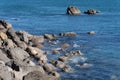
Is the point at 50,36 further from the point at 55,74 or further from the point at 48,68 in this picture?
the point at 55,74

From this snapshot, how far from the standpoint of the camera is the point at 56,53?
2506 inches

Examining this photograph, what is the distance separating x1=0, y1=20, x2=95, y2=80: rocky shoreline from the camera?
44.3 metres

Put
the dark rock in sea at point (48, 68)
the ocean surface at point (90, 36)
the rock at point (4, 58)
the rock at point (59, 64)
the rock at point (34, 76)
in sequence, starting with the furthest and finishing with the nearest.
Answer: the rock at point (59, 64), the ocean surface at point (90, 36), the dark rock in sea at point (48, 68), the rock at point (4, 58), the rock at point (34, 76)

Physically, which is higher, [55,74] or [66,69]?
[55,74]

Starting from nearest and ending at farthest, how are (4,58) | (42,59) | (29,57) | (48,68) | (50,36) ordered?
(4,58)
(48,68)
(42,59)
(29,57)
(50,36)

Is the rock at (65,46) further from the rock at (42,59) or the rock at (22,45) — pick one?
the rock at (42,59)

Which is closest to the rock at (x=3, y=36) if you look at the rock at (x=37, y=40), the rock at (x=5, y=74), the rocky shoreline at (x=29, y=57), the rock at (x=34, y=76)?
the rocky shoreline at (x=29, y=57)

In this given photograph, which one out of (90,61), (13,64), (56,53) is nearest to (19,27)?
(56,53)

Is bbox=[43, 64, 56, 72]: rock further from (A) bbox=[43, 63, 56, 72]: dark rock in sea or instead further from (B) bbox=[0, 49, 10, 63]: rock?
(B) bbox=[0, 49, 10, 63]: rock

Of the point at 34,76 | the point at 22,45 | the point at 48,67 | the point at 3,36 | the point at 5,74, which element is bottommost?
the point at 48,67

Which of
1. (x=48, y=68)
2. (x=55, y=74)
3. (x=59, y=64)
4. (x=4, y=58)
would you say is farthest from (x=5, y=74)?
(x=59, y=64)

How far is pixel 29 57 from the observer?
59.3 m

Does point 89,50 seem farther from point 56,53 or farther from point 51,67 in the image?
point 51,67

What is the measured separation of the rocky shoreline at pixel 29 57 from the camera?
44.3m
